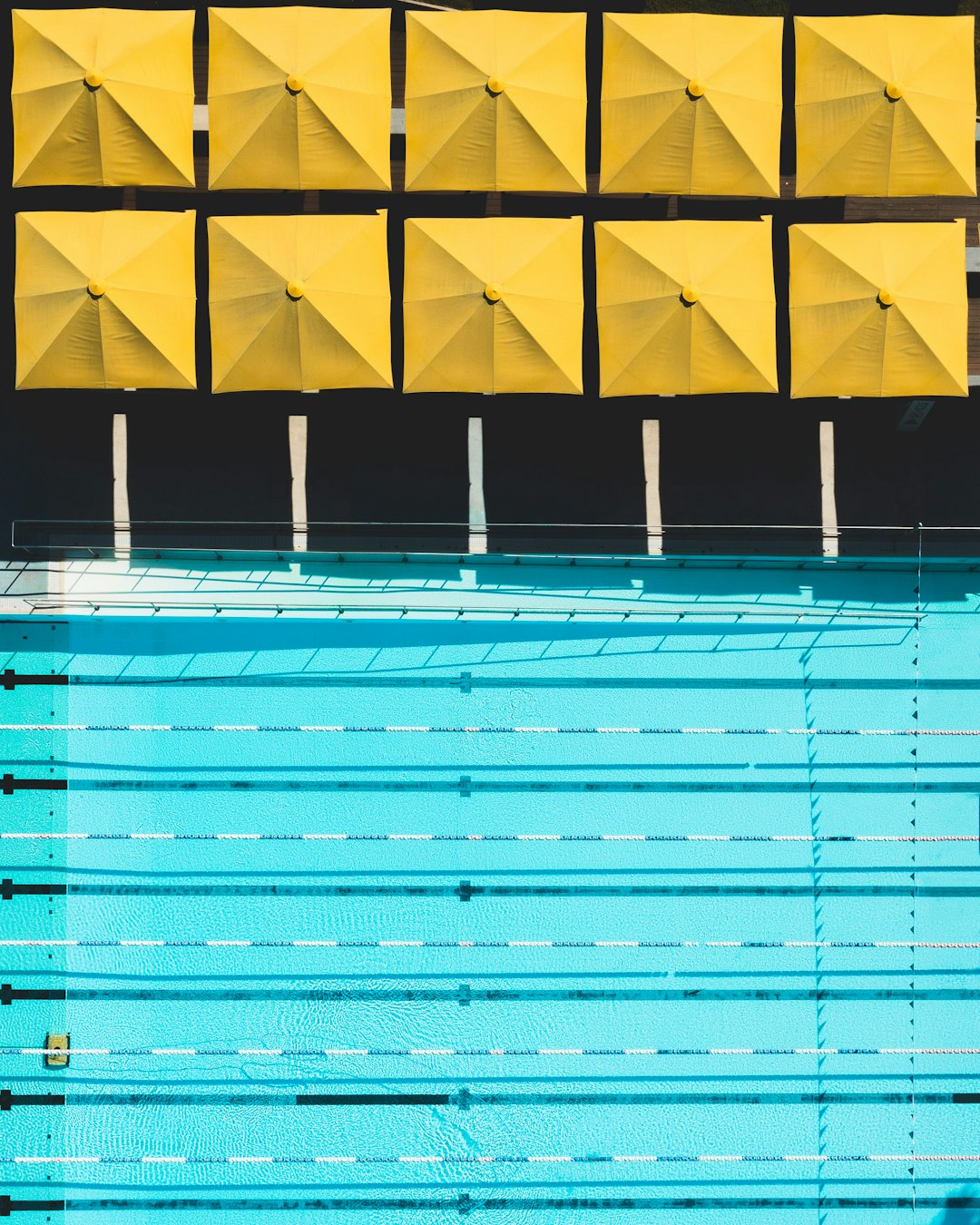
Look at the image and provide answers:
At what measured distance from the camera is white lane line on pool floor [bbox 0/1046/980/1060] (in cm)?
1469

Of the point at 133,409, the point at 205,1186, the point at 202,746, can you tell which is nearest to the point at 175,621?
the point at 202,746

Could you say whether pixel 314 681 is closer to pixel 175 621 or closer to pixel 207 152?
pixel 175 621

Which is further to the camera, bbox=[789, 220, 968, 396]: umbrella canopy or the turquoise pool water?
the turquoise pool water

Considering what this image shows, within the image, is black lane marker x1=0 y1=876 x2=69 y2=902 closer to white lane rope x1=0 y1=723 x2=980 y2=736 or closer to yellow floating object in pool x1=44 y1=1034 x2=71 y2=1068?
yellow floating object in pool x1=44 y1=1034 x2=71 y2=1068

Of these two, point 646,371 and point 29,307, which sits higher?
point 29,307

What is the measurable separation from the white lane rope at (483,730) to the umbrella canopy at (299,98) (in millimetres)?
6538

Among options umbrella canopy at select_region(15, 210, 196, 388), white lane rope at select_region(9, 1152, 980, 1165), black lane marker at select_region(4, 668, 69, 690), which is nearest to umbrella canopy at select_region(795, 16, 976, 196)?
umbrella canopy at select_region(15, 210, 196, 388)

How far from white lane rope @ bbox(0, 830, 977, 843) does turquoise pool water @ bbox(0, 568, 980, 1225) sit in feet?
0.14

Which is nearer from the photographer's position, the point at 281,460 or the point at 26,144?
the point at 26,144

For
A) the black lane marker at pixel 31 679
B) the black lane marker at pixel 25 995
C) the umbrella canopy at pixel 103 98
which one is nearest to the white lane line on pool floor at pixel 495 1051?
the black lane marker at pixel 25 995

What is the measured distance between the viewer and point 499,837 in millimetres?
14789

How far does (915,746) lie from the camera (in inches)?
585

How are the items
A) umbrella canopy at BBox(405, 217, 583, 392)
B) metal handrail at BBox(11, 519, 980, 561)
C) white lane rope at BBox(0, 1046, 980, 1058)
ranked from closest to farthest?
umbrella canopy at BBox(405, 217, 583, 392), metal handrail at BBox(11, 519, 980, 561), white lane rope at BBox(0, 1046, 980, 1058)

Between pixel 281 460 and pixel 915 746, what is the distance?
29.0ft
